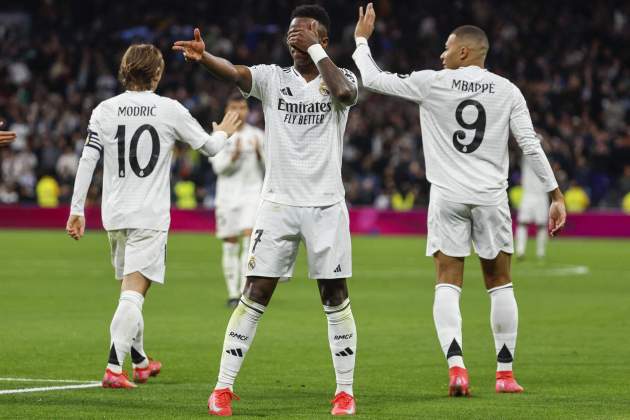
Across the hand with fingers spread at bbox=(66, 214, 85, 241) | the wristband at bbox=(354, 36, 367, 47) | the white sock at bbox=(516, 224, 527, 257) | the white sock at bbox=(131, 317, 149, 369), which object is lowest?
the white sock at bbox=(516, 224, 527, 257)

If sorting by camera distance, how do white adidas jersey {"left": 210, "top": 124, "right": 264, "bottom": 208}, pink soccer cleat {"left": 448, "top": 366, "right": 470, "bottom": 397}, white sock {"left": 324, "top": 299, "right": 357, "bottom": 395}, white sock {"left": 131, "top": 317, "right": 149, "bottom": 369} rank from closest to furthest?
white sock {"left": 324, "top": 299, "right": 357, "bottom": 395} < pink soccer cleat {"left": 448, "top": 366, "right": 470, "bottom": 397} < white sock {"left": 131, "top": 317, "right": 149, "bottom": 369} < white adidas jersey {"left": 210, "top": 124, "right": 264, "bottom": 208}

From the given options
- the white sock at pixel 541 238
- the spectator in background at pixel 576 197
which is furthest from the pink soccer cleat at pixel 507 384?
the spectator in background at pixel 576 197

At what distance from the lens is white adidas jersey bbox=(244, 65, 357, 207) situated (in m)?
8.06

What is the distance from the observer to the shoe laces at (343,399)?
7965 mm

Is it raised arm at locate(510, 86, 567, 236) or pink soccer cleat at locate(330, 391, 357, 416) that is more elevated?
raised arm at locate(510, 86, 567, 236)

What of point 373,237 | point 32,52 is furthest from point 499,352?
point 32,52

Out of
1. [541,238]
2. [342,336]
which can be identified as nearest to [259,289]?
[342,336]

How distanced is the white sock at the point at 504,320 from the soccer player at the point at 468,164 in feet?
0.05

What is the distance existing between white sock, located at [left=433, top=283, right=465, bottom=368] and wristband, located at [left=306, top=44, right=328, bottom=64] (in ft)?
7.01

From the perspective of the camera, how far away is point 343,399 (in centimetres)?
798

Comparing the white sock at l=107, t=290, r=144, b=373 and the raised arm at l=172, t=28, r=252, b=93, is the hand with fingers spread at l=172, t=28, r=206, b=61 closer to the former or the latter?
the raised arm at l=172, t=28, r=252, b=93

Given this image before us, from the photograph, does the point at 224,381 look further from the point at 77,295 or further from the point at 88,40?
the point at 88,40

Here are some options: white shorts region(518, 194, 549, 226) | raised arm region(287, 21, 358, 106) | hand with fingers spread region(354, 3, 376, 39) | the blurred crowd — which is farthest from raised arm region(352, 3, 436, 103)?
the blurred crowd

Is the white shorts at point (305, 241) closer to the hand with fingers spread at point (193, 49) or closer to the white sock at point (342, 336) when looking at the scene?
the white sock at point (342, 336)
